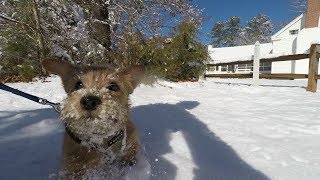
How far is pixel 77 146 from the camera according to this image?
3.12m

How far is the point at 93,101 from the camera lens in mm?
2727

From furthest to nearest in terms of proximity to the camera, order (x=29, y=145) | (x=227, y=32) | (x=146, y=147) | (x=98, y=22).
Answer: (x=227, y=32)
(x=98, y=22)
(x=146, y=147)
(x=29, y=145)

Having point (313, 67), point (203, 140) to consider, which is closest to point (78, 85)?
point (203, 140)

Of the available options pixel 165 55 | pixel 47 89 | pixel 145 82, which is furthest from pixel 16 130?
pixel 165 55

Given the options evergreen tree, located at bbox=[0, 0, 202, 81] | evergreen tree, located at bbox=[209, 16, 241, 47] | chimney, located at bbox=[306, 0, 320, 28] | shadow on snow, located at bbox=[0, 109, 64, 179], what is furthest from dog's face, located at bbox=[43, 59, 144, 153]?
evergreen tree, located at bbox=[209, 16, 241, 47]

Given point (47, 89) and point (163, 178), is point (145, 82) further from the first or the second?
point (163, 178)

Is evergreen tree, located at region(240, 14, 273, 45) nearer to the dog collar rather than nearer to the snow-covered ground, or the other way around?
the snow-covered ground

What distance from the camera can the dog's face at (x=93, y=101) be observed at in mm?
2779

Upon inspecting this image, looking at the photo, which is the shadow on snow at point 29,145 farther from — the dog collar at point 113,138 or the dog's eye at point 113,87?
the dog's eye at point 113,87

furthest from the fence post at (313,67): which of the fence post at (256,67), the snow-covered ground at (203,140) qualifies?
the snow-covered ground at (203,140)

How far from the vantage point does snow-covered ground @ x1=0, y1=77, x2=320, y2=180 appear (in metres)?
3.54

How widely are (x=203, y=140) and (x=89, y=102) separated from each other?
240 cm

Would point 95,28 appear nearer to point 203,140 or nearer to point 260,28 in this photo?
point 203,140

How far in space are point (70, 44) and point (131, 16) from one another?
2561 mm
